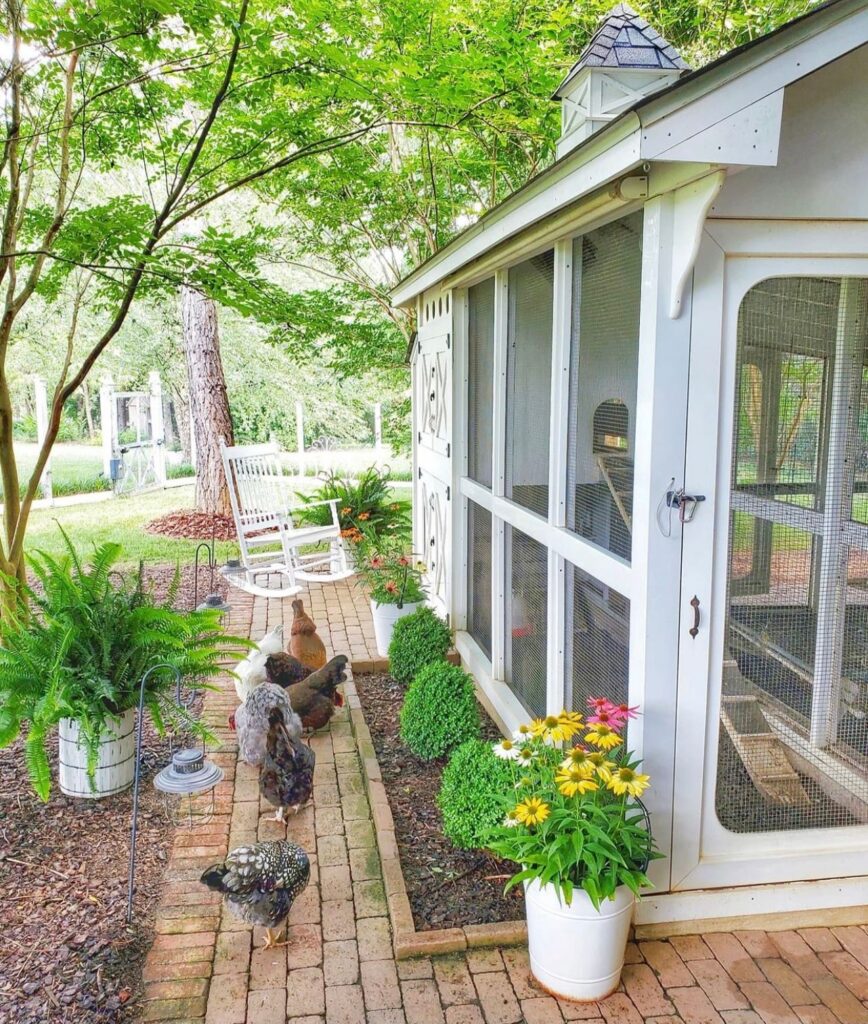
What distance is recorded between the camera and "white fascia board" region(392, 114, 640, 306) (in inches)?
83.8

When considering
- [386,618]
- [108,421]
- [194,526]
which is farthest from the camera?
[108,421]

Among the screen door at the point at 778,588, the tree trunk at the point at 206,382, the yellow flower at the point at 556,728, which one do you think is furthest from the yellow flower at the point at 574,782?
the tree trunk at the point at 206,382

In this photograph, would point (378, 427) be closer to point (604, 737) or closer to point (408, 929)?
point (408, 929)

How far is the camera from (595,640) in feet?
9.89

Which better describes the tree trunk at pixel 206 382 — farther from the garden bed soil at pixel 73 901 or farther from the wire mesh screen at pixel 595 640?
the wire mesh screen at pixel 595 640

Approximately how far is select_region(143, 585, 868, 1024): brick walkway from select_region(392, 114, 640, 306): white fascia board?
7.44ft

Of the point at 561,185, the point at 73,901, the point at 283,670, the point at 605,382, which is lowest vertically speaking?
the point at 73,901

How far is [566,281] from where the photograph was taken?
3.13 meters

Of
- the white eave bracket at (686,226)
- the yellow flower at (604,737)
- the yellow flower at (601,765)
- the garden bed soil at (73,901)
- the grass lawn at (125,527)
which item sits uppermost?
the white eave bracket at (686,226)

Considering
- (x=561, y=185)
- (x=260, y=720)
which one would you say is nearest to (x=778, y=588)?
(x=561, y=185)

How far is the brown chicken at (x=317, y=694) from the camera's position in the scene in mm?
4098

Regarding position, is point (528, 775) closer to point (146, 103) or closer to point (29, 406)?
point (146, 103)

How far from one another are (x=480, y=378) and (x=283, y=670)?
1.93 meters

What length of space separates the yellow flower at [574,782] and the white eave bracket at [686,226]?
1309 mm
